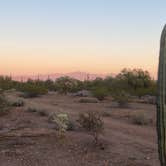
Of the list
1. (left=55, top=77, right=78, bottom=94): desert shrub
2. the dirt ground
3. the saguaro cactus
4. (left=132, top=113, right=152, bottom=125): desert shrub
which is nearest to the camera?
the saguaro cactus

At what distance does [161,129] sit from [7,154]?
520 cm

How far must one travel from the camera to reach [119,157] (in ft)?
31.1

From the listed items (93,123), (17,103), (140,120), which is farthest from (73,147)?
(17,103)

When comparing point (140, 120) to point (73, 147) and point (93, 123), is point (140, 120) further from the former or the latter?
point (73, 147)

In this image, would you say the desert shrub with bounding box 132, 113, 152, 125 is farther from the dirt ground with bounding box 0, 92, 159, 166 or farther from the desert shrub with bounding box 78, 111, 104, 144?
the desert shrub with bounding box 78, 111, 104, 144

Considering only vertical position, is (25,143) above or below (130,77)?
below

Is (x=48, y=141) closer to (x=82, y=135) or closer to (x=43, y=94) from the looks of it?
(x=82, y=135)

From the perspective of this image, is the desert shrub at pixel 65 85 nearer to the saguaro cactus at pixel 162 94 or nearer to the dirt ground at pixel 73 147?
the dirt ground at pixel 73 147

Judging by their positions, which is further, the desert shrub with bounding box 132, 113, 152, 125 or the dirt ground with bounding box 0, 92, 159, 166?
the desert shrub with bounding box 132, 113, 152, 125

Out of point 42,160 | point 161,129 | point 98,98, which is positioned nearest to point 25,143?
point 42,160

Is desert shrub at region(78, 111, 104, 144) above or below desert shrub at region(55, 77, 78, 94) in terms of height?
below

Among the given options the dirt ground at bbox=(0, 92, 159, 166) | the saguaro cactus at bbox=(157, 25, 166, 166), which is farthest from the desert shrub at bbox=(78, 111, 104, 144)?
the saguaro cactus at bbox=(157, 25, 166, 166)

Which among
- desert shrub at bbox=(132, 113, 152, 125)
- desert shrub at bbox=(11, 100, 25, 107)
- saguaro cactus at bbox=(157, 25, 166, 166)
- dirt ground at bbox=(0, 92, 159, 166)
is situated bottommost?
dirt ground at bbox=(0, 92, 159, 166)

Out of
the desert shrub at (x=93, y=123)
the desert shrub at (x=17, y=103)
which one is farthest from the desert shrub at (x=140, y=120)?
the desert shrub at (x=17, y=103)
